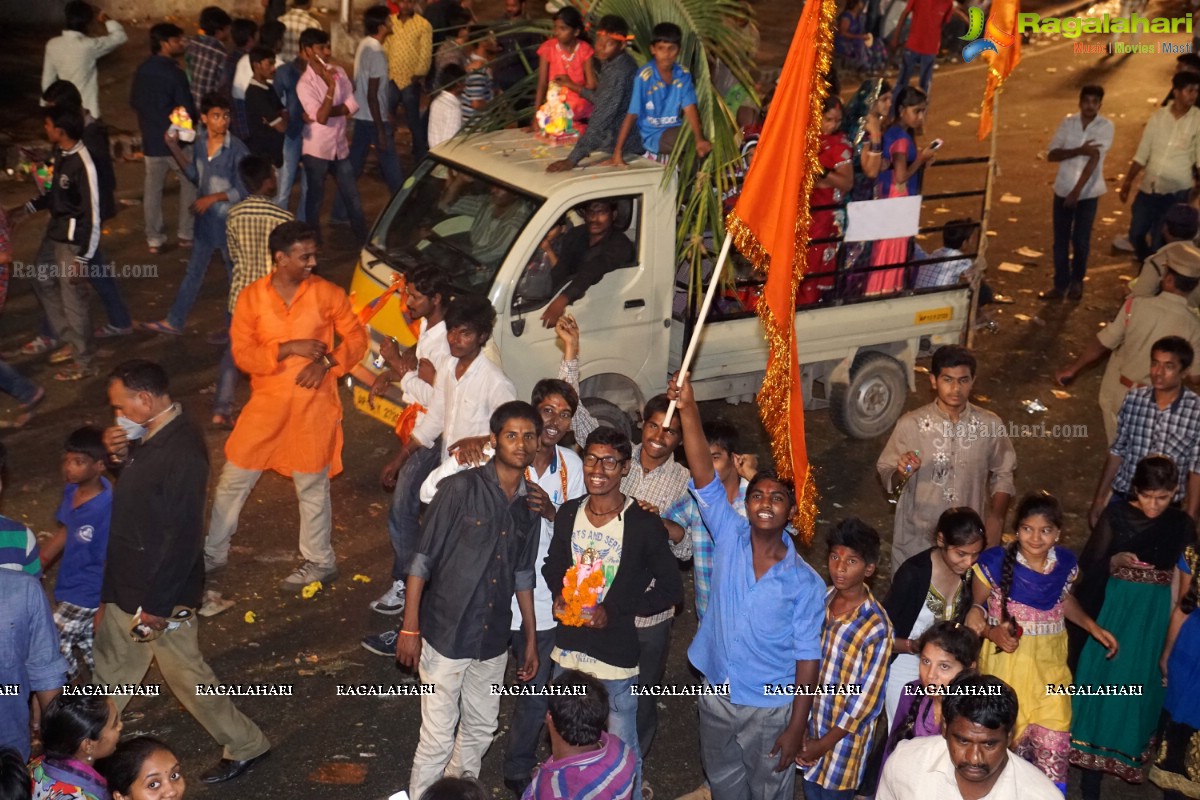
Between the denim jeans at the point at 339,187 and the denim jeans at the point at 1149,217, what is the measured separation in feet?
24.2

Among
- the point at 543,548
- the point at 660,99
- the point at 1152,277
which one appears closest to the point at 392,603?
the point at 543,548

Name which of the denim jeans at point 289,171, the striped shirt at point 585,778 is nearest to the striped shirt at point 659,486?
the striped shirt at point 585,778

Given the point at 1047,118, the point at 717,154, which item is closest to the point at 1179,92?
the point at 717,154

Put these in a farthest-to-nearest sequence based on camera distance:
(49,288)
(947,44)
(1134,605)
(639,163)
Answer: (947,44) → (49,288) → (639,163) → (1134,605)

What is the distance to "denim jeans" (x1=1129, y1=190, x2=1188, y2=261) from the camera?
12805 millimetres

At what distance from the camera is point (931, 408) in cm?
680

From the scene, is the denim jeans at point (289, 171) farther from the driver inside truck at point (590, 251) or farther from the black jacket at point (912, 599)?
the black jacket at point (912, 599)

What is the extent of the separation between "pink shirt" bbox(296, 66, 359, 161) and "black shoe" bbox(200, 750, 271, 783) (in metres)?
7.10

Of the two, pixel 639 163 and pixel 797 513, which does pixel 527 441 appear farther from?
pixel 639 163

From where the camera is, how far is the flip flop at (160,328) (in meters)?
10.9

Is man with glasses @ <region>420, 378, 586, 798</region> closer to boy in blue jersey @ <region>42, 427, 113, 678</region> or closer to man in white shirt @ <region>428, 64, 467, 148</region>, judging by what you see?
boy in blue jersey @ <region>42, 427, 113, 678</region>

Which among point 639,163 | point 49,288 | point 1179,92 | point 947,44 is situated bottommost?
point 49,288

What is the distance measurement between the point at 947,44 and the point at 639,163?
15368 millimetres

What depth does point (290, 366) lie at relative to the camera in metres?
7.38
